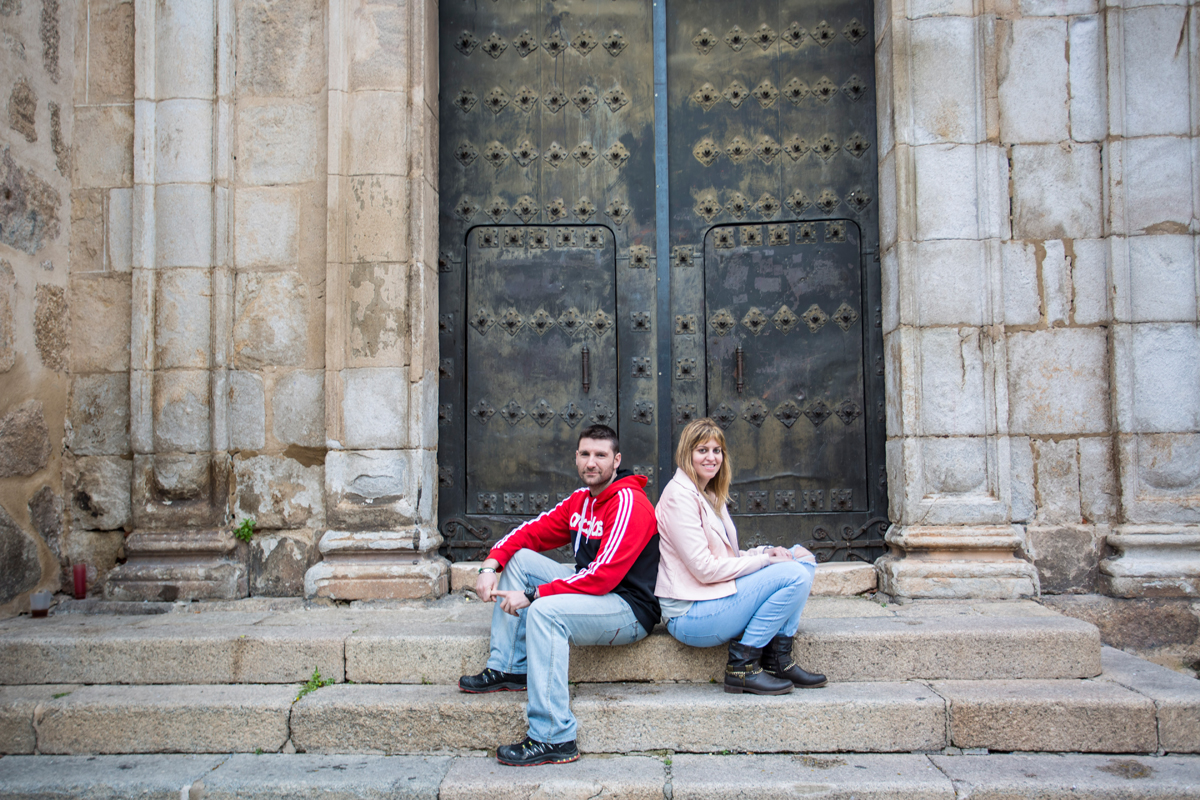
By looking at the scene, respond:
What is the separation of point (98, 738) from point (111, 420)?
6.10ft

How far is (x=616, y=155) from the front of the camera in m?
4.71

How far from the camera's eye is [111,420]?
438cm

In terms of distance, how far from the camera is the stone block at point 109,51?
4457 mm

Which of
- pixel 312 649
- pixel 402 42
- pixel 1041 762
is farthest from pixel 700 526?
pixel 402 42

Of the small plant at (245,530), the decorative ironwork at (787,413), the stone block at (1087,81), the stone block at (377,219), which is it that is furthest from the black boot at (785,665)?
the stone block at (1087,81)

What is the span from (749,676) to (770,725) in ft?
0.62

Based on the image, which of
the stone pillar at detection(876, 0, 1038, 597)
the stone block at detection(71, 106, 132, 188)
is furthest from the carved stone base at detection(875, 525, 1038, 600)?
the stone block at detection(71, 106, 132, 188)

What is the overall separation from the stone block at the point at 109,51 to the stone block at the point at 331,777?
3.67 m

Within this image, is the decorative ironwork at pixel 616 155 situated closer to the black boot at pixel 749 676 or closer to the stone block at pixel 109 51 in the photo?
the stone block at pixel 109 51

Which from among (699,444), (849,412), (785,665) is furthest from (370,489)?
(849,412)

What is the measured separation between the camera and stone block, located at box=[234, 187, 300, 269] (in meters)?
4.34

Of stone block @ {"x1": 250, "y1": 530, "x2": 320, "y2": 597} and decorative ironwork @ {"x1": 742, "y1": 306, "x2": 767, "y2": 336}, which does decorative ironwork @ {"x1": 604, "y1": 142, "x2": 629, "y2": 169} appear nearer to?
decorative ironwork @ {"x1": 742, "y1": 306, "x2": 767, "y2": 336}

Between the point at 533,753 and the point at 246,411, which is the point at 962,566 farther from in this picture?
the point at 246,411

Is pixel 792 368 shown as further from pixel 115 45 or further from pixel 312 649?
pixel 115 45
